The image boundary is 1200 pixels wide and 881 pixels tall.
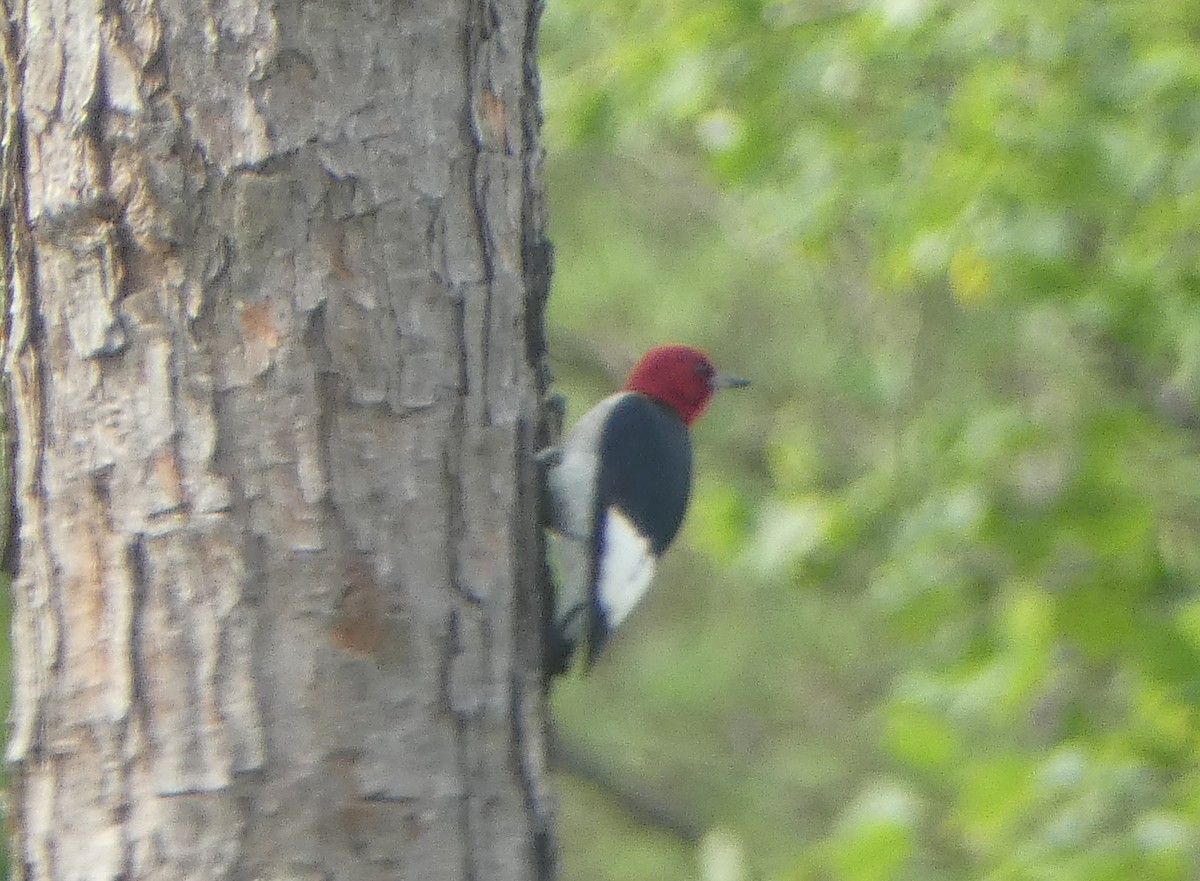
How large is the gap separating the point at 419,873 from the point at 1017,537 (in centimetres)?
271

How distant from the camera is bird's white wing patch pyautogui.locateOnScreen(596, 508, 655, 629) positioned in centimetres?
326

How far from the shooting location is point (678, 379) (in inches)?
157

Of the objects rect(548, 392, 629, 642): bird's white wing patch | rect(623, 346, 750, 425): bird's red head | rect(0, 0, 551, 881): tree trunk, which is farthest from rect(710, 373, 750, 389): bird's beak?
rect(0, 0, 551, 881): tree trunk

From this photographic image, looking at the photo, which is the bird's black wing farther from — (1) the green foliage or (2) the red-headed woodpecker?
(1) the green foliage

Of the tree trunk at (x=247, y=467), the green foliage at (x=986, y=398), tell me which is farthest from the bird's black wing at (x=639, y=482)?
the tree trunk at (x=247, y=467)

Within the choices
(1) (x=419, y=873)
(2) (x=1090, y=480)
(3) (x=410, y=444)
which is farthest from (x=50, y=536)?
(2) (x=1090, y=480)

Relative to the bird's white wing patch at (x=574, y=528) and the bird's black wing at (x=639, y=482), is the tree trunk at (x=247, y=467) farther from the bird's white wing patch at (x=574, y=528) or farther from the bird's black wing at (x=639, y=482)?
the bird's black wing at (x=639, y=482)

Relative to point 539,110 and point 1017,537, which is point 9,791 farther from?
point 1017,537

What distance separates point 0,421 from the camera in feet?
7.12

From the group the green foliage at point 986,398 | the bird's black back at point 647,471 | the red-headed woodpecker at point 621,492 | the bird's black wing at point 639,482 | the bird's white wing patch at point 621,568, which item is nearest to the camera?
the red-headed woodpecker at point 621,492

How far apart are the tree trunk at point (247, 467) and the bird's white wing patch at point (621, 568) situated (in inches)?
45.0

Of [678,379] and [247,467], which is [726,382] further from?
[247,467]

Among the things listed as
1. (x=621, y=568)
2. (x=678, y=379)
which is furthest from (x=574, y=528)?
(x=678, y=379)

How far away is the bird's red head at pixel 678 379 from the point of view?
3992 mm
